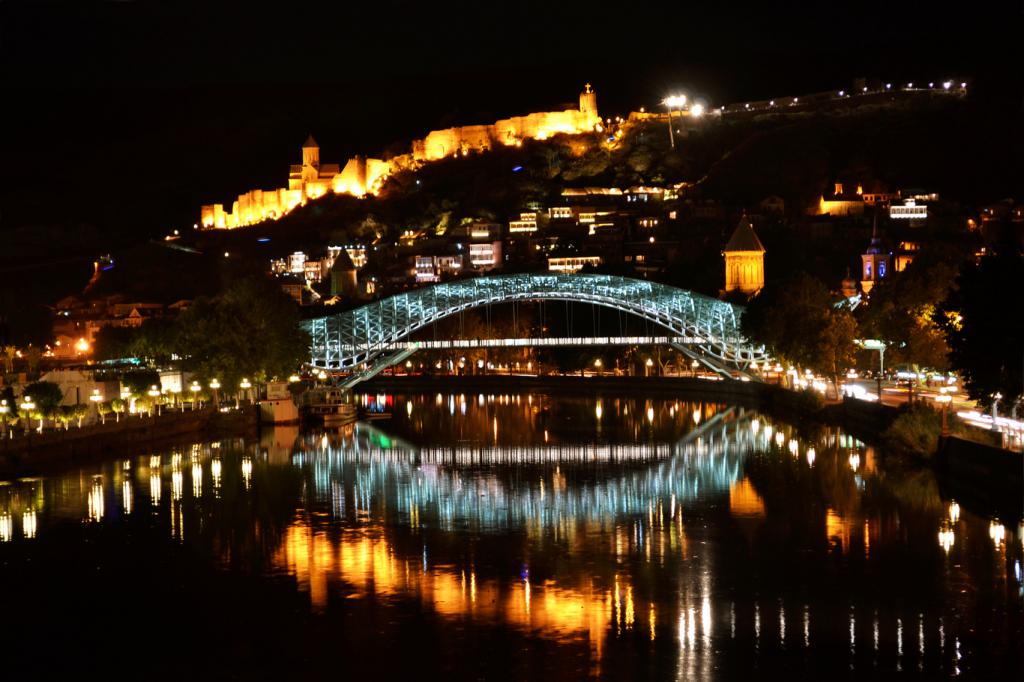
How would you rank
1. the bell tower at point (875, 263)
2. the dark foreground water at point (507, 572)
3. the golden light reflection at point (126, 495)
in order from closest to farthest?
1. the dark foreground water at point (507, 572)
2. the golden light reflection at point (126, 495)
3. the bell tower at point (875, 263)

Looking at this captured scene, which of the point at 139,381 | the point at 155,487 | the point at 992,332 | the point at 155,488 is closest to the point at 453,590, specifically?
Answer: the point at 992,332

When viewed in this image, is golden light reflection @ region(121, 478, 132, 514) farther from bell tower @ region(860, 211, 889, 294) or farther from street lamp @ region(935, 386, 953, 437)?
bell tower @ region(860, 211, 889, 294)

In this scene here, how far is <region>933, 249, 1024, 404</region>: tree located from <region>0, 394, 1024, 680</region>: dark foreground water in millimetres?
2590

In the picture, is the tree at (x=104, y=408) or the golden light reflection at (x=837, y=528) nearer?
the golden light reflection at (x=837, y=528)

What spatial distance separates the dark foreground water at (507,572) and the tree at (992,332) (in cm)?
259

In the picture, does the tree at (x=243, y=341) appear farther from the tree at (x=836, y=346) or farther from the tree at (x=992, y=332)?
the tree at (x=992, y=332)

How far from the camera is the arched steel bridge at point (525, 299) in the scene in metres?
65.7

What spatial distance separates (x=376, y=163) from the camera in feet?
483

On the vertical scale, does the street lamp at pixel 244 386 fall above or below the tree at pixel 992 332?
below

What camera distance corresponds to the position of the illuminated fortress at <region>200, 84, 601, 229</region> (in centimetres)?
14325

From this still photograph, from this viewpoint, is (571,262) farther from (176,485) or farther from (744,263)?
(176,485)

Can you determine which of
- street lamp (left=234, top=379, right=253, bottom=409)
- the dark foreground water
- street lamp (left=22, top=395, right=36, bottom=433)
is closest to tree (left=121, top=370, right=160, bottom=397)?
street lamp (left=234, top=379, right=253, bottom=409)

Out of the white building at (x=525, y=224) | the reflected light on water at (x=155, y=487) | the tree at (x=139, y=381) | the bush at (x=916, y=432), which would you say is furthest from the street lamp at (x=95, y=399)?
the white building at (x=525, y=224)

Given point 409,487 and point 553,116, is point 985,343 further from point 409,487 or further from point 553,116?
point 553,116
